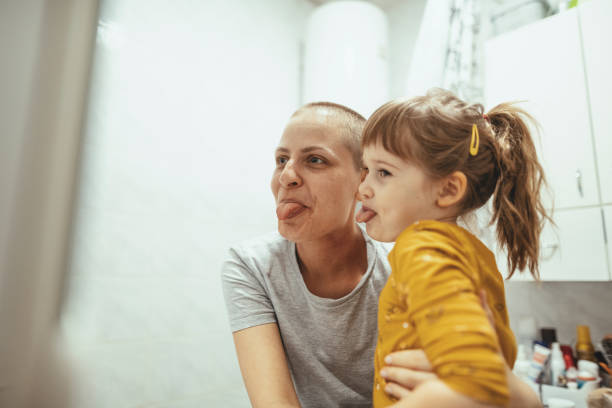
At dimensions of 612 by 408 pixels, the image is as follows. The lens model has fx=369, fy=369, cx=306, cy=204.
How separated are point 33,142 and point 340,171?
0.61 meters

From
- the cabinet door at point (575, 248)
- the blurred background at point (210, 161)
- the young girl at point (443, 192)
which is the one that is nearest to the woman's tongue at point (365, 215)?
the young girl at point (443, 192)

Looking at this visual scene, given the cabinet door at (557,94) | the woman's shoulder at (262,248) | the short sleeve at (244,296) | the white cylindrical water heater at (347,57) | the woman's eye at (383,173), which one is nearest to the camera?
the woman's eye at (383,173)

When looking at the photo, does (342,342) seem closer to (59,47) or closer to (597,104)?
(59,47)

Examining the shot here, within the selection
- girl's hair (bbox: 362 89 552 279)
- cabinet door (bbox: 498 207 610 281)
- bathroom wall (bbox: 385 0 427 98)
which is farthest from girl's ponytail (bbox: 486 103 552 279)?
bathroom wall (bbox: 385 0 427 98)

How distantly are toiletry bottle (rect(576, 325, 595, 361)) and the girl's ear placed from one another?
3.66 feet

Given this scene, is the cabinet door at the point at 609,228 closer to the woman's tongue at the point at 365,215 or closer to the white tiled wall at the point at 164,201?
the woman's tongue at the point at 365,215

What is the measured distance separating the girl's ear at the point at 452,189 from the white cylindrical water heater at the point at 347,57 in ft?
4.00

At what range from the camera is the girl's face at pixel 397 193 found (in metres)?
0.60

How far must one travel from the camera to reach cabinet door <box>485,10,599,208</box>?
1.26 metres

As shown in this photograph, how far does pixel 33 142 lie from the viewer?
51 centimetres

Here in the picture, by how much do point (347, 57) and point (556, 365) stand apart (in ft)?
5.00

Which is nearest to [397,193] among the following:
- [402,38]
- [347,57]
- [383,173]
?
[383,173]

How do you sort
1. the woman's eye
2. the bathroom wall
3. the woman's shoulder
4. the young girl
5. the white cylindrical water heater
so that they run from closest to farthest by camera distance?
the young girl
the woman's eye
the woman's shoulder
the white cylindrical water heater
the bathroom wall

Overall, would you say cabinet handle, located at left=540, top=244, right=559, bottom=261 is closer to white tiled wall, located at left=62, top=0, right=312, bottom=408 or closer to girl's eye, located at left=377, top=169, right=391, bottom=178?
girl's eye, located at left=377, top=169, right=391, bottom=178
